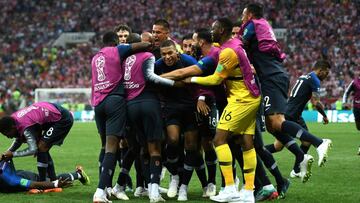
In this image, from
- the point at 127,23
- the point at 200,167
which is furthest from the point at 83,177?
the point at 127,23

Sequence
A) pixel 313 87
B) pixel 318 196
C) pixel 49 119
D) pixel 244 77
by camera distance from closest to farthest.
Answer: pixel 244 77, pixel 318 196, pixel 49 119, pixel 313 87

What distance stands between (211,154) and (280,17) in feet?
122

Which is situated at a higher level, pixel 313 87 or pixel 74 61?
pixel 313 87

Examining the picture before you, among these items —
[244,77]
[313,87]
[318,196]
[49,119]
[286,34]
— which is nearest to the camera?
[244,77]

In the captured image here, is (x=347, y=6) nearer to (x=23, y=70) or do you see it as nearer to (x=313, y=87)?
(x=23, y=70)

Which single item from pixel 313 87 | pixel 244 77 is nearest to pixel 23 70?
pixel 313 87

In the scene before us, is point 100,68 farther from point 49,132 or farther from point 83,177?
point 83,177

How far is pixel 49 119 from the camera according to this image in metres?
11.7

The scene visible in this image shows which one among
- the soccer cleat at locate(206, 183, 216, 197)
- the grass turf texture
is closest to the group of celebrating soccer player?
the soccer cleat at locate(206, 183, 216, 197)

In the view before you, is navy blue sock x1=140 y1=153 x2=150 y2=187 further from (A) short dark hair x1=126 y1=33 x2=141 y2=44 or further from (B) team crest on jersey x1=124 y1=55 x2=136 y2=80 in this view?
(A) short dark hair x1=126 y1=33 x2=141 y2=44

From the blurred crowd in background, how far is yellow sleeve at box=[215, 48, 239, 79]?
2964 centimetres

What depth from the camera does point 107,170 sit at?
962 cm

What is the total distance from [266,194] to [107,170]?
2.31 metres

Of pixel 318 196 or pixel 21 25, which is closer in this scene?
pixel 318 196
